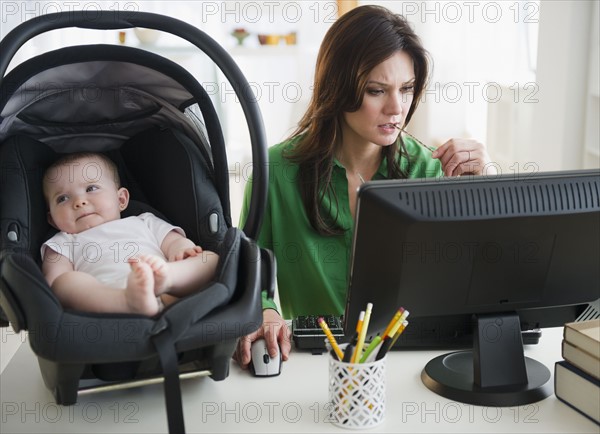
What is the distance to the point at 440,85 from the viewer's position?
490 cm

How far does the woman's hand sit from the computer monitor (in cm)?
52

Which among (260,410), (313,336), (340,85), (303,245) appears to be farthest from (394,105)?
(260,410)

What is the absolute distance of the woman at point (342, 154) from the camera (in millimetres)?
1919

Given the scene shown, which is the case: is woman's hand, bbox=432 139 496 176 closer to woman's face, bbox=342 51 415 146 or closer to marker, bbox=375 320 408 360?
woman's face, bbox=342 51 415 146

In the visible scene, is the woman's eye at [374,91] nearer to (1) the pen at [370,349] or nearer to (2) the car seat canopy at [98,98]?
(2) the car seat canopy at [98,98]

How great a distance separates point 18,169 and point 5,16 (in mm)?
2733

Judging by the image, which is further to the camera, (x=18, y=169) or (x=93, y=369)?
(x=18, y=169)

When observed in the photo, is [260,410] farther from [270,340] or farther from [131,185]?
[131,185]

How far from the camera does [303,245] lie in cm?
203

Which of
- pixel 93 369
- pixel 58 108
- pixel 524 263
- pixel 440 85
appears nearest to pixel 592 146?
pixel 440 85

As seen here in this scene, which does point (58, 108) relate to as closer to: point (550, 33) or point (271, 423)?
point (271, 423)

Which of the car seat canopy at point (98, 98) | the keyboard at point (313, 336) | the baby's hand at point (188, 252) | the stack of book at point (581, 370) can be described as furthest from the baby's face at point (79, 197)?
the stack of book at point (581, 370)

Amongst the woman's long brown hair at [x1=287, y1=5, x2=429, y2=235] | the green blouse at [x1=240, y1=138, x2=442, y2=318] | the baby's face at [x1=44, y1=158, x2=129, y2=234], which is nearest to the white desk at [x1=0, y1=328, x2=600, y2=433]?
the baby's face at [x1=44, y1=158, x2=129, y2=234]

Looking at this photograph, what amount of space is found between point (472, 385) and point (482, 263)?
231 millimetres
